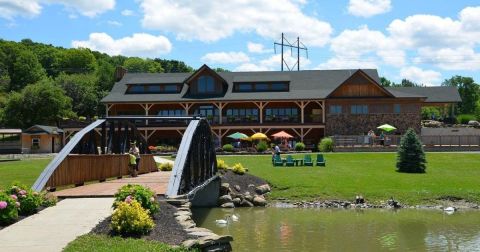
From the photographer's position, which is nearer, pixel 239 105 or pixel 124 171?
pixel 124 171

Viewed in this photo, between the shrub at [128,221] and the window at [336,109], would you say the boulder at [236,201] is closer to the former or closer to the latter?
the shrub at [128,221]

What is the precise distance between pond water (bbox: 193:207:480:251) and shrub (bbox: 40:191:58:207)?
4657 mm

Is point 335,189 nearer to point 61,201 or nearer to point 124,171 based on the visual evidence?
point 124,171

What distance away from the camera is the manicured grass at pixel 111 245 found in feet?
29.1

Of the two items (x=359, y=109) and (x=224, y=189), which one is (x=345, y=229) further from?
(x=359, y=109)

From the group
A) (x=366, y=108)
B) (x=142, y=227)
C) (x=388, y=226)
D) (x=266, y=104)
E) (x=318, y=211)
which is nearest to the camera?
(x=142, y=227)

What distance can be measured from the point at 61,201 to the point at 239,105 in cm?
4371

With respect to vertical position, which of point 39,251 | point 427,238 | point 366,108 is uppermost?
point 366,108

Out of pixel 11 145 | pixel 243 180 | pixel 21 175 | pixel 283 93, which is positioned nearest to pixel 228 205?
pixel 243 180

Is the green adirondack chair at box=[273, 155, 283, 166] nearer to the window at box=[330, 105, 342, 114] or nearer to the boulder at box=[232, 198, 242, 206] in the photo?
the boulder at box=[232, 198, 242, 206]

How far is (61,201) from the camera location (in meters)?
13.7

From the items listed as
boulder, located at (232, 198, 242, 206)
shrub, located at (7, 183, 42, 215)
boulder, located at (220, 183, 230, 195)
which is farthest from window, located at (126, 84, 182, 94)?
shrub, located at (7, 183, 42, 215)

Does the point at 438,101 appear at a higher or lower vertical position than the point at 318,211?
higher

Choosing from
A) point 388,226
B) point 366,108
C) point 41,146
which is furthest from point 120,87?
point 388,226
